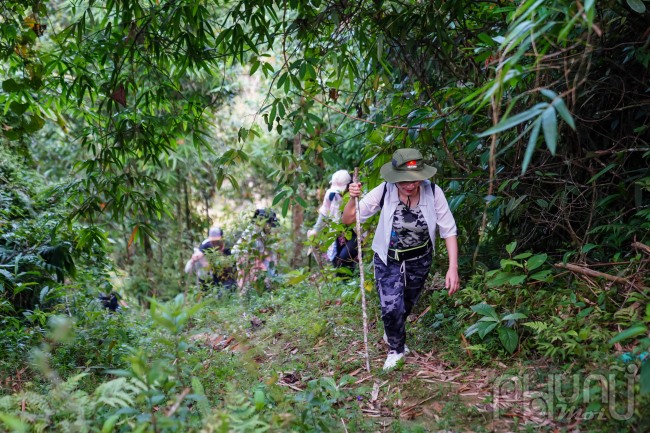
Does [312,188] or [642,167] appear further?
[312,188]

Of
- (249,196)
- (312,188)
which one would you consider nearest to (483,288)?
(312,188)

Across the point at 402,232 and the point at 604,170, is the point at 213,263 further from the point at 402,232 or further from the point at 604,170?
the point at 604,170

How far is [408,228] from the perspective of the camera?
15.8 ft

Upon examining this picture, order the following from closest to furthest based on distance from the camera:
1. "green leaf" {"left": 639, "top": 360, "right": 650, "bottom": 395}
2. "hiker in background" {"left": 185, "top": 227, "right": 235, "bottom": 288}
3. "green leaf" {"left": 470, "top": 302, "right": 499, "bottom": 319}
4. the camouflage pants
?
"green leaf" {"left": 639, "top": 360, "right": 650, "bottom": 395} < "green leaf" {"left": 470, "top": 302, "right": 499, "bottom": 319} < the camouflage pants < "hiker in background" {"left": 185, "top": 227, "right": 235, "bottom": 288}

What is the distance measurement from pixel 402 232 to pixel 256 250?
413 cm

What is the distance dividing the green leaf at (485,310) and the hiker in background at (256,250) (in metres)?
4.43

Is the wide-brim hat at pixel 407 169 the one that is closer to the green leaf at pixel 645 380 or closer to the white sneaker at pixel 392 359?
the white sneaker at pixel 392 359

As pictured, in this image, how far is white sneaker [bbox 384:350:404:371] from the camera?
484cm

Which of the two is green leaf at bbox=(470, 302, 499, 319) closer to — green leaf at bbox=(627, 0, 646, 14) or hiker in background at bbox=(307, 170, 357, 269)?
green leaf at bbox=(627, 0, 646, 14)

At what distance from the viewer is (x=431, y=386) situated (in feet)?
14.5

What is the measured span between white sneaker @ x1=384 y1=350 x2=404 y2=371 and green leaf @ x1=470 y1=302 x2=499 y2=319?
0.77 m

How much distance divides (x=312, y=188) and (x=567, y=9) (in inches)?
434

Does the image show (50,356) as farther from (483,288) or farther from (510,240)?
(510,240)

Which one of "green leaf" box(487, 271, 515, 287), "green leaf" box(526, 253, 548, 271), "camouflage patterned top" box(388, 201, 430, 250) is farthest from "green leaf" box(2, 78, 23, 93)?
"green leaf" box(526, 253, 548, 271)
